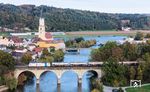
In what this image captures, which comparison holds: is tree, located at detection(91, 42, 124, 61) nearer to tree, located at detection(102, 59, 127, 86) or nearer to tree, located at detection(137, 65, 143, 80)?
tree, located at detection(102, 59, 127, 86)

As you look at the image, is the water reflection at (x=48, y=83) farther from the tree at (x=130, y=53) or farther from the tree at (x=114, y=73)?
the tree at (x=130, y=53)

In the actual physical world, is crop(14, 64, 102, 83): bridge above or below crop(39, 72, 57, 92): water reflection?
above

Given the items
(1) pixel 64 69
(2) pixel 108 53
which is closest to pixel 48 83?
(1) pixel 64 69

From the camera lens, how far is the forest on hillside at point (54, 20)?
151875 mm

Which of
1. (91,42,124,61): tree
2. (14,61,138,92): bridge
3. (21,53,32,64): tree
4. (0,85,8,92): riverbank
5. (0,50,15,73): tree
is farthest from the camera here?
(21,53,32,64): tree

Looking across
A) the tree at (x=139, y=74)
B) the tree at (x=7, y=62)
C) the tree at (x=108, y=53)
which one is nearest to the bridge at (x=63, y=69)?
the tree at (x=7, y=62)

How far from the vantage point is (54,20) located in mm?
163250

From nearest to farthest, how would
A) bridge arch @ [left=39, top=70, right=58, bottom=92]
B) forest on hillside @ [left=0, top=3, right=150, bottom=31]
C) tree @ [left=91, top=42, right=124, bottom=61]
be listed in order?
bridge arch @ [left=39, top=70, right=58, bottom=92]
tree @ [left=91, top=42, right=124, bottom=61]
forest on hillside @ [left=0, top=3, right=150, bottom=31]

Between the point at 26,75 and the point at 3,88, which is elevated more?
the point at 26,75

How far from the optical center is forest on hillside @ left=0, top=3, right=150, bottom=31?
151875mm

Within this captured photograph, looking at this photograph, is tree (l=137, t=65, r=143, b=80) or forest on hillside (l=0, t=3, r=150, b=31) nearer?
tree (l=137, t=65, r=143, b=80)

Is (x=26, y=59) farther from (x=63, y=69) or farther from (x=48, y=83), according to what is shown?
(x=48, y=83)

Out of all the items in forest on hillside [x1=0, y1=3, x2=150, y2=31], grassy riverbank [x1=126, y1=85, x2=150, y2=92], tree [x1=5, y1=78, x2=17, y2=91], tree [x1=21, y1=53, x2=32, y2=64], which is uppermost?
forest on hillside [x1=0, y1=3, x2=150, y2=31]

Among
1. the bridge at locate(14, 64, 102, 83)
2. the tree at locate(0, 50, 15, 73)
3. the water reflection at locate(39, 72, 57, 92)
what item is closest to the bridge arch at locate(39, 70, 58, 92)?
the water reflection at locate(39, 72, 57, 92)
